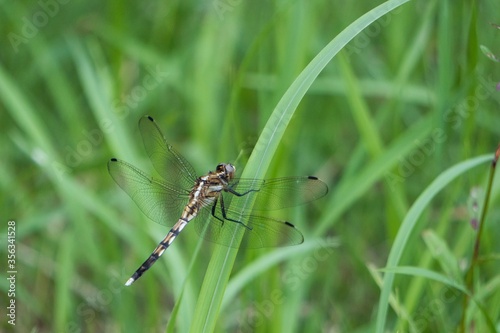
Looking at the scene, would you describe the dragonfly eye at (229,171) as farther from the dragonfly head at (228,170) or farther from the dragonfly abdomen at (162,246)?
the dragonfly abdomen at (162,246)

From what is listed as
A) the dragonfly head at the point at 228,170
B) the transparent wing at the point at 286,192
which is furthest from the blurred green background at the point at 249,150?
the transparent wing at the point at 286,192

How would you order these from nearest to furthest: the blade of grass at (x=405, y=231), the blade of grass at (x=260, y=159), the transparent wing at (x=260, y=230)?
1. the blade of grass at (x=260, y=159)
2. the blade of grass at (x=405, y=231)
3. the transparent wing at (x=260, y=230)

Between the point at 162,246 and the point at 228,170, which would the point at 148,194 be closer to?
the point at 162,246

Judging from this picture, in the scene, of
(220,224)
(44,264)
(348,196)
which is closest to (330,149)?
(348,196)

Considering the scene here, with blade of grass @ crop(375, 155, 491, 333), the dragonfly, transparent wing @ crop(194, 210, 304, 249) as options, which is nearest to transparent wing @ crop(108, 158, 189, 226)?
the dragonfly

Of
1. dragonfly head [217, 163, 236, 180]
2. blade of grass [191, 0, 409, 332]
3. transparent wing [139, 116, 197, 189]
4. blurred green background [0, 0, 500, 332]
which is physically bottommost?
blade of grass [191, 0, 409, 332]

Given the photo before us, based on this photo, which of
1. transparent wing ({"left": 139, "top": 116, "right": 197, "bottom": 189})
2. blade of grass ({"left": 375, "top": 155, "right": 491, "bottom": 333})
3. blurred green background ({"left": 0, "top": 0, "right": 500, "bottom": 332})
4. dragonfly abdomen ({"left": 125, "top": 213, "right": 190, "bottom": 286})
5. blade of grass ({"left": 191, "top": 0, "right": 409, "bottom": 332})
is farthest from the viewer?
blurred green background ({"left": 0, "top": 0, "right": 500, "bottom": 332})

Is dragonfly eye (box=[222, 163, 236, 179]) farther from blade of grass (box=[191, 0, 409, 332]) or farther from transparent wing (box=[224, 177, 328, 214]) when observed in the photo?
blade of grass (box=[191, 0, 409, 332])

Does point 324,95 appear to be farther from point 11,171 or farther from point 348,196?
point 11,171
